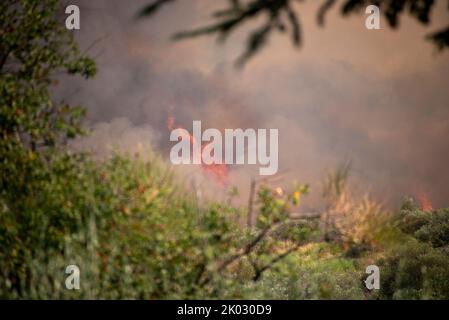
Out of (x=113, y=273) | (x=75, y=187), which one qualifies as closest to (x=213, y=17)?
(x=75, y=187)

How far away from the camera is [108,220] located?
20.4ft

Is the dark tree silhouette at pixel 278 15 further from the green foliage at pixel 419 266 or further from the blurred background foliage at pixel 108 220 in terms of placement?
the green foliage at pixel 419 266

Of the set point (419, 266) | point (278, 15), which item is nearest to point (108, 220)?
point (278, 15)

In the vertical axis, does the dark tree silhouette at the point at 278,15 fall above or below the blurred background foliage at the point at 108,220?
above

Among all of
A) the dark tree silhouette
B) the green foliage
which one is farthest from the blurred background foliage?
the green foliage

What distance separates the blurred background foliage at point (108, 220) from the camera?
243 inches

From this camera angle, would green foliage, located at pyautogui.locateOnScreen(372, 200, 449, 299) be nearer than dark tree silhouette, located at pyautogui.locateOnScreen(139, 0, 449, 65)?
No

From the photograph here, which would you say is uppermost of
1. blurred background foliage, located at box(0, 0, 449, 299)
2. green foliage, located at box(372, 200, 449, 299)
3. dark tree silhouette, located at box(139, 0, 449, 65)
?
dark tree silhouette, located at box(139, 0, 449, 65)

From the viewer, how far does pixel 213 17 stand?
482cm

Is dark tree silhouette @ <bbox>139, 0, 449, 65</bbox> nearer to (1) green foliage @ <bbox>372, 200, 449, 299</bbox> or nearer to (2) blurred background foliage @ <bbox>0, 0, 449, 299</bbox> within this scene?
(2) blurred background foliage @ <bbox>0, 0, 449, 299</bbox>

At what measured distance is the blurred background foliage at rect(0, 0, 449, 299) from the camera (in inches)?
243

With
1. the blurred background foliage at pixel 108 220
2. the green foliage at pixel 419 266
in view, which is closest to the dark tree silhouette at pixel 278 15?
the blurred background foliage at pixel 108 220

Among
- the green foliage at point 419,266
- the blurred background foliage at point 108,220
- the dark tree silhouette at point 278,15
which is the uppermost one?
the dark tree silhouette at point 278,15
